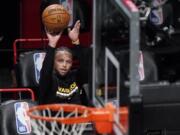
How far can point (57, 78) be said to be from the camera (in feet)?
20.0

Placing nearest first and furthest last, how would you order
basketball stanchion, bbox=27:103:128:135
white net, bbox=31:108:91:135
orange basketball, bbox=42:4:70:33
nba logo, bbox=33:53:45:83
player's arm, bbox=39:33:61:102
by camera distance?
basketball stanchion, bbox=27:103:128:135 → white net, bbox=31:108:91:135 → player's arm, bbox=39:33:61:102 → orange basketball, bbox=42:4:70:33 → nba logo, bbox=33:53:45:83

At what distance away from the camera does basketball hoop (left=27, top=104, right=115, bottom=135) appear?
4.89m

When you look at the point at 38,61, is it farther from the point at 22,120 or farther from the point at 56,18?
the point at 22,120

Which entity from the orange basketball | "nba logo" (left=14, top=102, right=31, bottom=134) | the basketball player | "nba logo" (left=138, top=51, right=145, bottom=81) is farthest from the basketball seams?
"nba logo" (left=138, top=51, right=145, bottom=81)

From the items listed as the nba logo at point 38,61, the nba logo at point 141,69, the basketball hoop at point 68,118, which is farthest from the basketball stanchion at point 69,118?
the nba logo at point 38,61

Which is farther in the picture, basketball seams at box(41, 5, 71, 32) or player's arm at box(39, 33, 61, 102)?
basketball seams at box(41, 5, 71, 32)

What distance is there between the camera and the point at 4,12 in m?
8.88

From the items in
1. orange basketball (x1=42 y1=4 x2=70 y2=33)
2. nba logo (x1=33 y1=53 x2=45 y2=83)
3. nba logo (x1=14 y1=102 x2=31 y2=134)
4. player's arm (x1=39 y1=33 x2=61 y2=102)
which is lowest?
nba logo (x1=14 y1=102 x2=31 y2=134)

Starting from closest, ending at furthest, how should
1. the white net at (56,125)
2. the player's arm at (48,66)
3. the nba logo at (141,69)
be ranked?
the nba logo at (141,69) < the white net at (56,125) < the player's arm at (48,66)

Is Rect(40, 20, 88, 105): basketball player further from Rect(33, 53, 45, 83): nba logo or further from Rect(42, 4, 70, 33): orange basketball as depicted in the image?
Rect(33, 53, 45, 83): nba logo

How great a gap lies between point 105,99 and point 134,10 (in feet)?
2.95

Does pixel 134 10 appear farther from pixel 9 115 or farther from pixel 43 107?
pixel 9 115

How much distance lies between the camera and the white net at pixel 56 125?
5323 millimetres

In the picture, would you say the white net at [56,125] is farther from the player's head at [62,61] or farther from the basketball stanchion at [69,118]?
the player's head at [62,61]
